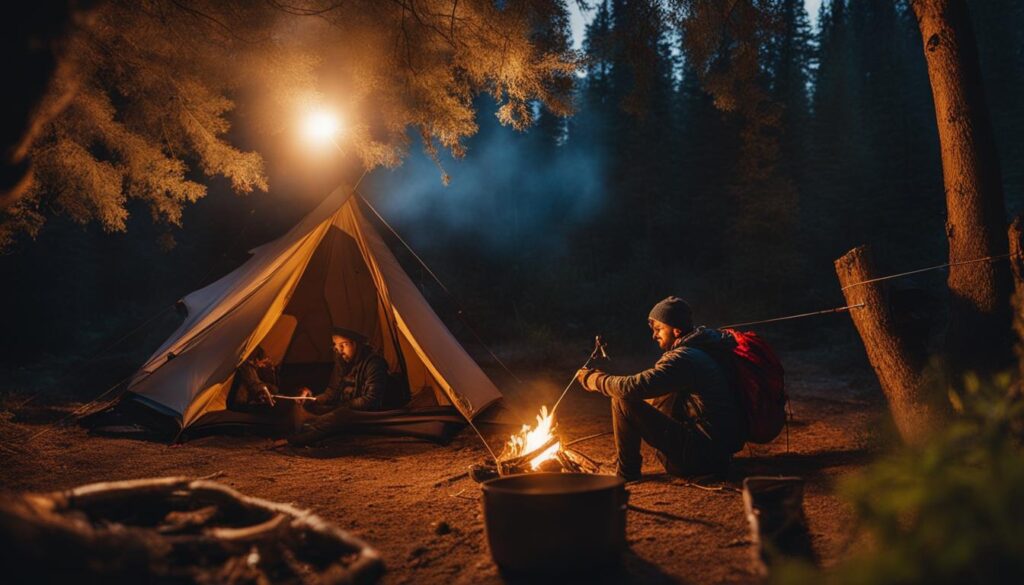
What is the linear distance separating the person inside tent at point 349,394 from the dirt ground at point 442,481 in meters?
0.22

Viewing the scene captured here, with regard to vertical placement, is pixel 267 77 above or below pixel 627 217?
below

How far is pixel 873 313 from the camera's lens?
4188 millimetres

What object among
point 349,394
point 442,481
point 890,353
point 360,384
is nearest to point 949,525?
point 890,353

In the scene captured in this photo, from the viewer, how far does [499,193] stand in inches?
1395

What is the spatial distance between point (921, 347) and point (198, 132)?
595 centimetres

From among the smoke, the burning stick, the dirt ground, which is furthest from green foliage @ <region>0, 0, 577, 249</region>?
the smoke

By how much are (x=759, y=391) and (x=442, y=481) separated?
7.70 feet

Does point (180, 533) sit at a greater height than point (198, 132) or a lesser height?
lesser

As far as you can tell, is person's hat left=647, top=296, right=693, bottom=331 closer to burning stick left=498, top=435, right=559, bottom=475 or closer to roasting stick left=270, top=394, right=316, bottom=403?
burning stick left=498, top=435, right=559, bottom=475

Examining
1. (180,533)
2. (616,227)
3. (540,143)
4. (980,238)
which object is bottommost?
(180,533)

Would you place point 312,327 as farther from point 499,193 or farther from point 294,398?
point 499,193

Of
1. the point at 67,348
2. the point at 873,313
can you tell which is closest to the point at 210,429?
the point at 873,313

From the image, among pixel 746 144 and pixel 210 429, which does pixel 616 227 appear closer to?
pixel 746 144

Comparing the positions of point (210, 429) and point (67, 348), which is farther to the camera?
point (67, 348)
